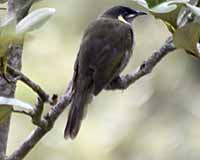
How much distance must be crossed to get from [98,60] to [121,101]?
6.90 ft

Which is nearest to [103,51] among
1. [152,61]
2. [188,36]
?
[152,61]

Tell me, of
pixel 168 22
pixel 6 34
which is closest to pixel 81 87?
pixel 168 22

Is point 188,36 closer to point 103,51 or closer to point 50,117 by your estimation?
point 50,117

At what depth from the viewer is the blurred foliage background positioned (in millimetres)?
3447

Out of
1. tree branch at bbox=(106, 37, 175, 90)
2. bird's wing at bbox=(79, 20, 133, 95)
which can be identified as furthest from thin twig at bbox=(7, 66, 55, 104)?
bird's wing at bbox=(79, 20, 133, 95)

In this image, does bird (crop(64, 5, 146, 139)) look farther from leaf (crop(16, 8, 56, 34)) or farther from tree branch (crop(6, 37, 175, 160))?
leaf (crop(16, 8, 56, 34))

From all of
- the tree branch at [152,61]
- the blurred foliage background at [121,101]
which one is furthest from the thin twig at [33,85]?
the blurred foliage background at [121,101]

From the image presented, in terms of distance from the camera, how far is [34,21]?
0.79m

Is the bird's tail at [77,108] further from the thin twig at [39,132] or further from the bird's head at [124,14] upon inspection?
the bird's head at [124,14]

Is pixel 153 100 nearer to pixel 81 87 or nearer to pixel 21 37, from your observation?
pixel 81 87

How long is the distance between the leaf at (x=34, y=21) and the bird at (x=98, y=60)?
0.45 m

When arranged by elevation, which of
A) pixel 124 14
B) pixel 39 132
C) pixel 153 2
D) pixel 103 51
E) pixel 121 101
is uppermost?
pixel 153 2

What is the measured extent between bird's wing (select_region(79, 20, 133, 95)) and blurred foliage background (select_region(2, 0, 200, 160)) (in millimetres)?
1700

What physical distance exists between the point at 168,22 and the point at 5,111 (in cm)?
24
